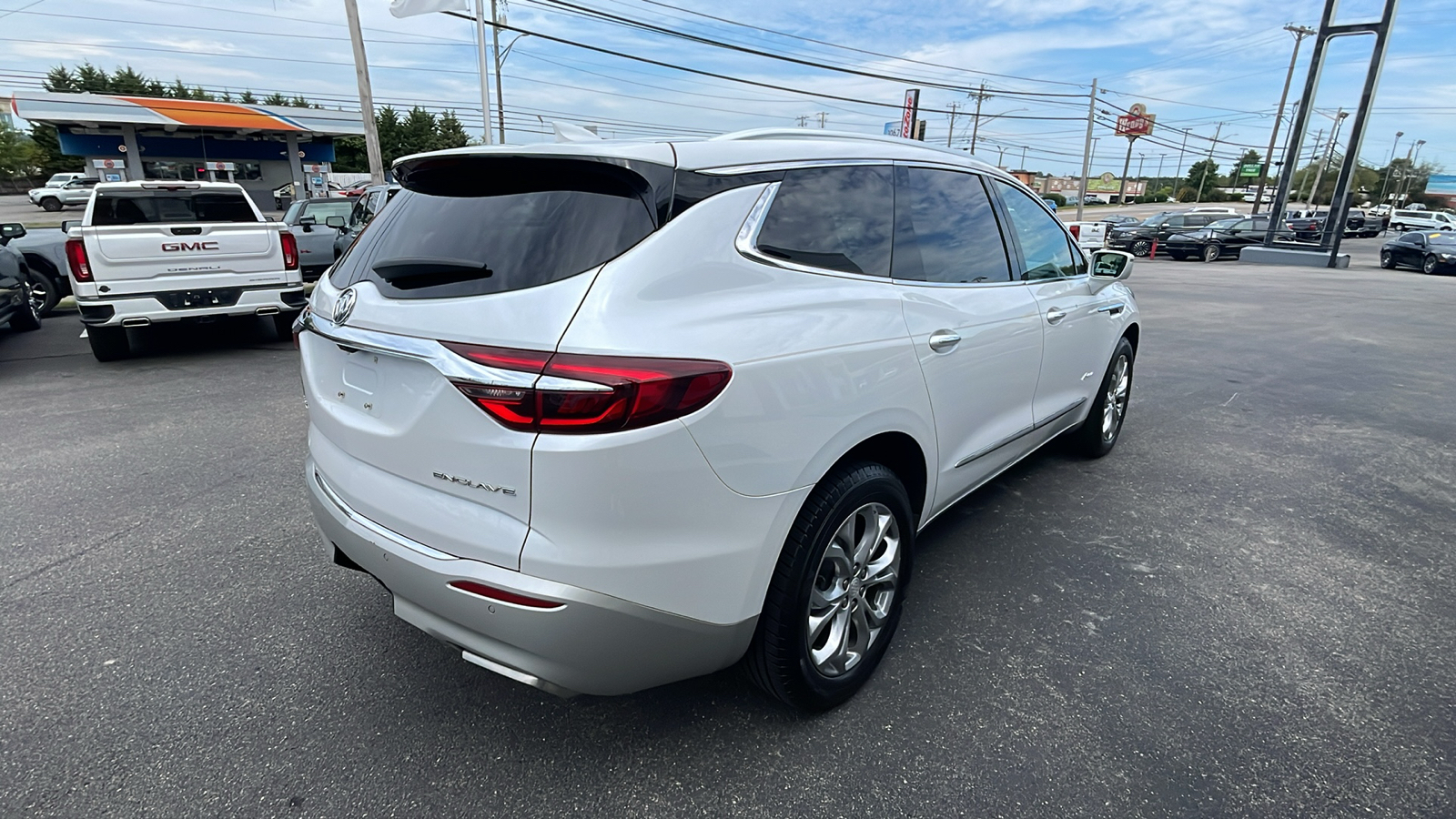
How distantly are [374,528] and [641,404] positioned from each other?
94cm

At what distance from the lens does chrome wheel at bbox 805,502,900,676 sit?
2324 millimetres

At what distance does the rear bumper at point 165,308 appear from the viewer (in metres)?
6.66

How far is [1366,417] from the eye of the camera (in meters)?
5.92

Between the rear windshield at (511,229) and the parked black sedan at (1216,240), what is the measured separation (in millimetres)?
29041

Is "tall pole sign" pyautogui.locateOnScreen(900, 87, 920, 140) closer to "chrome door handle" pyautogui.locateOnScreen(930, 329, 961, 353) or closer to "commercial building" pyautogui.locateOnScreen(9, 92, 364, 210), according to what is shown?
"commercial building" pyautogui.locateOnScreen(9, 92, 364, 210)

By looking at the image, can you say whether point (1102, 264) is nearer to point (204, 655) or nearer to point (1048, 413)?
point (1048, 413)

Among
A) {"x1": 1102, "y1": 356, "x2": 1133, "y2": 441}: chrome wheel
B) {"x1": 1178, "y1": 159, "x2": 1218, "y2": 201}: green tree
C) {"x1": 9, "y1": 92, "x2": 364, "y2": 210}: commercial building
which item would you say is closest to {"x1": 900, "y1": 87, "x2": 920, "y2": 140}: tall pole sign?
{"x1": 9, "y1": 92, "x2": 364, "y2": 210}: commercial building

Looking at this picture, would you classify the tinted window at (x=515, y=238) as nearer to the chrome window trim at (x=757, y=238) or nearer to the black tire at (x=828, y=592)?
the chrome window trim at (x=757, y=238)

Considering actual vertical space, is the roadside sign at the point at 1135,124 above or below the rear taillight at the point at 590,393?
above

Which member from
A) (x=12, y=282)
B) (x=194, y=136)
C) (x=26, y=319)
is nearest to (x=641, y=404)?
(x=12, y=282)

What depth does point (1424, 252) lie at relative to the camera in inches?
851

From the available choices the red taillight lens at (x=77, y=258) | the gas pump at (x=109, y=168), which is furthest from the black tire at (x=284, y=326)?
the gas pump at (x=109, y=168)

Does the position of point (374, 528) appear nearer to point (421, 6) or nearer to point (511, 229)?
point (511, 229)

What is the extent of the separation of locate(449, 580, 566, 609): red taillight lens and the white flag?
59.1ft
